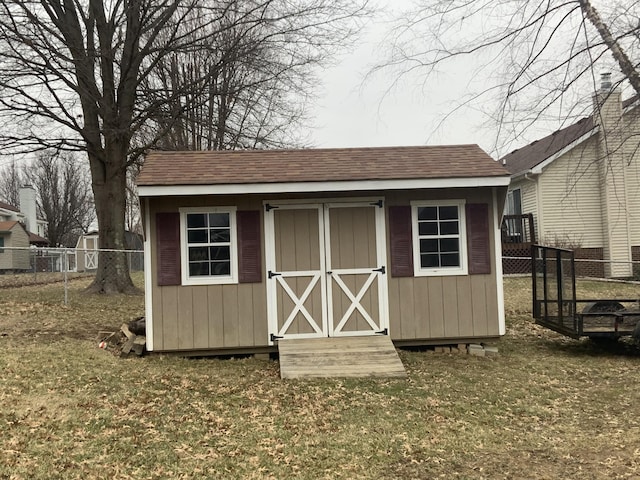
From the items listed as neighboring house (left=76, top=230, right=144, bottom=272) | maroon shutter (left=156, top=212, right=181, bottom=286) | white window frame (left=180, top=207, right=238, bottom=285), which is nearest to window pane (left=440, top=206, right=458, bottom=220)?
white window frame (left=180, top=207, right=238, bottom=285)

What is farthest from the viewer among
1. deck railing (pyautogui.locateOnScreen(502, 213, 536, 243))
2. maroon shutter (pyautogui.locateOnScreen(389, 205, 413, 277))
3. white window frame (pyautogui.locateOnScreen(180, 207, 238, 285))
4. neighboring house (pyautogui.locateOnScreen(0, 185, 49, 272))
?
neighboring house (pyautogui.locateOnScreen(0, 185, 49, 272))

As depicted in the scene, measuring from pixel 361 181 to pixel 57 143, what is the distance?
999 centimetres

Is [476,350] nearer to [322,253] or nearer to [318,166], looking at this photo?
[322,253]

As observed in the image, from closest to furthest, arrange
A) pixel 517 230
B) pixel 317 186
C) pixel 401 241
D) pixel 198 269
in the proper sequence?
pixel 317 186 < pixel 198 269 < pixel 401 241 < pixel 517 230

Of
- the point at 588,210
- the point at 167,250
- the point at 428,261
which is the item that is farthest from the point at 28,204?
the point at 428,261

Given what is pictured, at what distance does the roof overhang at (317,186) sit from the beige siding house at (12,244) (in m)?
27.7

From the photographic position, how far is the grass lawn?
13.3ft

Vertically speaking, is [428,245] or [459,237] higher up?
[459,237]

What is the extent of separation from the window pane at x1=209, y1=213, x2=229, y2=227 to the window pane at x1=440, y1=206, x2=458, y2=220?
3186 millimetres

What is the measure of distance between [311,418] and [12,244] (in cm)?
3471

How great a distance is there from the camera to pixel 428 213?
7844mm

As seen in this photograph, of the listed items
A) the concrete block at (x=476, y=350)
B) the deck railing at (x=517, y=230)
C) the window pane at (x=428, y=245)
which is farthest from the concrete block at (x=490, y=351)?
the deck railing at (x=517, y=230)

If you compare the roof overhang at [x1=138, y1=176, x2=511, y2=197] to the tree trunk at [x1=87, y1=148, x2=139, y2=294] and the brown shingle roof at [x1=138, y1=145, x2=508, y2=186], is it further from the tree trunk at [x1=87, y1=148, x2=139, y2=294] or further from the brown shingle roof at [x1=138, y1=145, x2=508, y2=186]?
the tree trunk at [x1=87, y1=148, x2=139, y2=294]

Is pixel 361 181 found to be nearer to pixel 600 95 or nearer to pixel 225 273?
pixel 225 273
